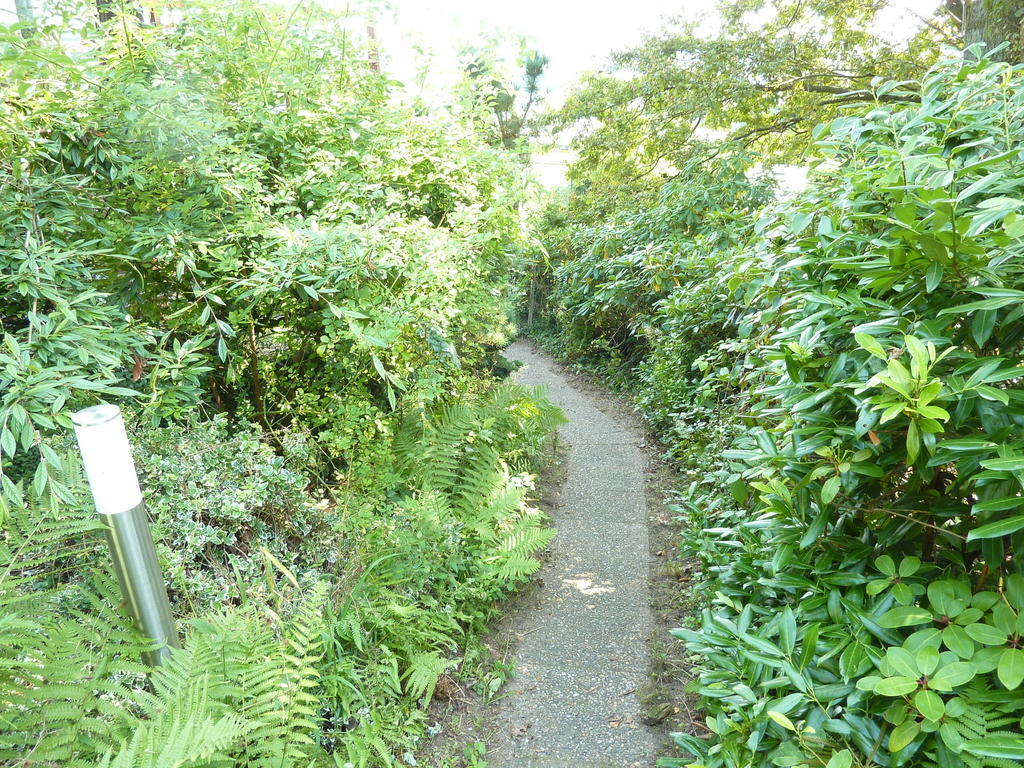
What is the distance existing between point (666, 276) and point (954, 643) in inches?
224

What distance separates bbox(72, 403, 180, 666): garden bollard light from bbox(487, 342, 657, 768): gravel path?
5.71ft

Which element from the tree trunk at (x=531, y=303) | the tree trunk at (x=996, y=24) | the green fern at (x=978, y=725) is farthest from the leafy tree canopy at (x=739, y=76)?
the green fern at (x=978, y=725)

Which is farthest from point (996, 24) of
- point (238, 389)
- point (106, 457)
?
point (106, 457)

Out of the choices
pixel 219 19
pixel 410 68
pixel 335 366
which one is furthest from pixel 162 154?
pixel 410 68

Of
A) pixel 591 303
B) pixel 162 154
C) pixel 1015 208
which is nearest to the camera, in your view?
pixel 1015 208

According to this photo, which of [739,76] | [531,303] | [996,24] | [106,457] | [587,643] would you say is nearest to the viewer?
[106,457]

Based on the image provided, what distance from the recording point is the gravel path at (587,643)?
2.71 meters

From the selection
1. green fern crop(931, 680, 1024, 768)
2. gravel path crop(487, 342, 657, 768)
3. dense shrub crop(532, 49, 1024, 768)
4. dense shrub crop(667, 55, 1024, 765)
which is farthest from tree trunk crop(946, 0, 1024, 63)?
green fern crop(931, 680, 1024, 768)

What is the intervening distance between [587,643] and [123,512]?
2.64m

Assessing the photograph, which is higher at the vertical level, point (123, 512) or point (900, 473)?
point (123, 512)

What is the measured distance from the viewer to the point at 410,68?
4.23 m

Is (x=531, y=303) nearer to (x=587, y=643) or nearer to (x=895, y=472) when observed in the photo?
(x=587, y=643)

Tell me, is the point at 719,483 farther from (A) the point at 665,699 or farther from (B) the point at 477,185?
(B) the point at 477,185

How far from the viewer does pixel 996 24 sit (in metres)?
4.89
